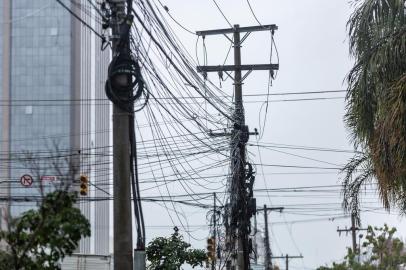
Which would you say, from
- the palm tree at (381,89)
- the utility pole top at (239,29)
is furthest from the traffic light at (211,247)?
the palm tree at (381,89)

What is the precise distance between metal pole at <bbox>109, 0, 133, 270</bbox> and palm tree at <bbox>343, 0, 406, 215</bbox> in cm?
445

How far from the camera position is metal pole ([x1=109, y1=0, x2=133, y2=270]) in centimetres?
1253

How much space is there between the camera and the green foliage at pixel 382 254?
22.5 metres

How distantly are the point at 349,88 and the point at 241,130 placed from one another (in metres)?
11.3

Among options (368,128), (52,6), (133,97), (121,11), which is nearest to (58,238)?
(133,97)

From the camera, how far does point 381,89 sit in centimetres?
1531

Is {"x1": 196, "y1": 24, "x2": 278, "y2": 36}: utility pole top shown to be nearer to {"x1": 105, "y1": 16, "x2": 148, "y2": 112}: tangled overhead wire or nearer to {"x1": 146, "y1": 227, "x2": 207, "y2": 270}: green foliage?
{"x1": 146, "y1": 227, "x2": 207, "y2": 270}: green foliage

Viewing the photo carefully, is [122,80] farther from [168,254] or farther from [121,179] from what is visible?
[168,254]

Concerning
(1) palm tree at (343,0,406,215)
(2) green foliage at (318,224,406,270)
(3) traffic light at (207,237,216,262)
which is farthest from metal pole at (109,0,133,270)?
(3) traffic light at (207,237,216,262)

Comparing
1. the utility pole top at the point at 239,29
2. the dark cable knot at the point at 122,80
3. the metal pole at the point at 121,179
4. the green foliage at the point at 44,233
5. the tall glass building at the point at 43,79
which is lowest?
the green foliage at the point at 44,233

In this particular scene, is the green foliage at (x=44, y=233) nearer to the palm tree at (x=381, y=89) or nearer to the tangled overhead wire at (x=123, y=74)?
the tangled overhead wire at (x=123, y=74)

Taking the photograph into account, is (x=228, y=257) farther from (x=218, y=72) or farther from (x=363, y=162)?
(x=363, y=162)

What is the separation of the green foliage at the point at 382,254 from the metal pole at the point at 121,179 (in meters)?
11.0

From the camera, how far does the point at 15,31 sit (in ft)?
218
